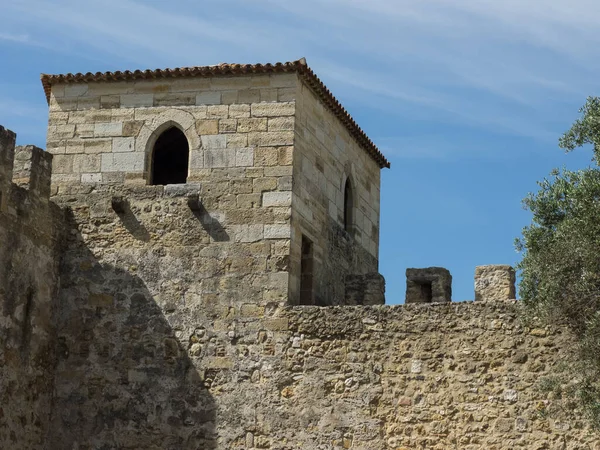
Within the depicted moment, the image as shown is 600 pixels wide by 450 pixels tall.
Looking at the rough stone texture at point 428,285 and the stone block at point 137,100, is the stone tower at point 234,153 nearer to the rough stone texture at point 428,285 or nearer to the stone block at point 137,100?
the stone block at point 137,100

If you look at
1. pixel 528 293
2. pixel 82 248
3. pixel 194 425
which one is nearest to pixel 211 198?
pixel 82 248

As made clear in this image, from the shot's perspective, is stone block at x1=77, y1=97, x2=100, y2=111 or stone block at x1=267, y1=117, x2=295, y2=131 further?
stone block at x1=77, y1=97, x2=100, y2=111

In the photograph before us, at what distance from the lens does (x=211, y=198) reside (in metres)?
16.9

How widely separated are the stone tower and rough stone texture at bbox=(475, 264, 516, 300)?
1.72 m

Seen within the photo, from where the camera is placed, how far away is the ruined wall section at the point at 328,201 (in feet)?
55.8

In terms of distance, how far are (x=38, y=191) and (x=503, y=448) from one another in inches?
258

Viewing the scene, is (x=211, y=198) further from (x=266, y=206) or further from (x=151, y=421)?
(x=151, y=421)

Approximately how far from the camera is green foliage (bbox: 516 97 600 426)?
1414cm

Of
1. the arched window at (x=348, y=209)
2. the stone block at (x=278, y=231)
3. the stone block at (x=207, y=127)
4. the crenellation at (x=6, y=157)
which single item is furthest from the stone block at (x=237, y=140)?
the crenellation at (x=6, y=157)

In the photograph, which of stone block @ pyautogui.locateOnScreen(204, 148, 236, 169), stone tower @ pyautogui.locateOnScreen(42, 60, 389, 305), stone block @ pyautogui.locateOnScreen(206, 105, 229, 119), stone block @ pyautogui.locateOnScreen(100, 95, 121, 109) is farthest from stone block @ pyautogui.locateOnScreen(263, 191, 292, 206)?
stone block @ pyautogui.locateOnScreen(100, 95, 121, 109)

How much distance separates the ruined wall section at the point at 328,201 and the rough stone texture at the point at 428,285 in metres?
1.28

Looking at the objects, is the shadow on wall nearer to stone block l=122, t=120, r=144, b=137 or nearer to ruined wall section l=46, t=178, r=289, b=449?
ruined wall section l=46, t=178, r=289, b=449

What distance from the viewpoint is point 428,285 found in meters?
17.0

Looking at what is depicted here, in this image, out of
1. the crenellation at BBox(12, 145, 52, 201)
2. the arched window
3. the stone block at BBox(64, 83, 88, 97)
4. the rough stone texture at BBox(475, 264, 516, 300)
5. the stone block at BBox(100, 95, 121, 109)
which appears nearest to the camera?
the rough stone texture at BBox(475, 264, 516, 300)
